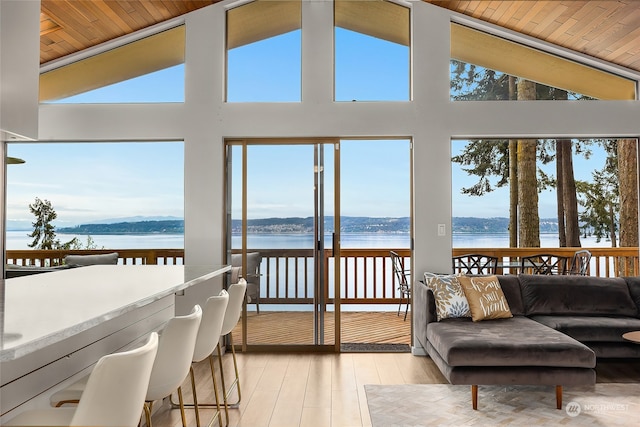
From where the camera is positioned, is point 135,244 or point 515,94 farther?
point 135,244

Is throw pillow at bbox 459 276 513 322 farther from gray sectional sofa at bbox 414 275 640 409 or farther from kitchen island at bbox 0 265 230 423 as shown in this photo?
kitchen island at bbox 0 265 230 423

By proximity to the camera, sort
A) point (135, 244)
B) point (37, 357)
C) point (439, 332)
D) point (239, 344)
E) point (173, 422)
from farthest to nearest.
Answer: point (135, 244)
point (239, 344)
point (439, 332)
point (173, 422)
point (37, 357)

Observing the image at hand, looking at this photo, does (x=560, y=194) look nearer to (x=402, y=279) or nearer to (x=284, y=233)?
(x=402, y=279)

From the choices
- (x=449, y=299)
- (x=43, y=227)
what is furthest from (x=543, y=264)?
(x=43, y=227)

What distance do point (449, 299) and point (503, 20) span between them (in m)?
2.91

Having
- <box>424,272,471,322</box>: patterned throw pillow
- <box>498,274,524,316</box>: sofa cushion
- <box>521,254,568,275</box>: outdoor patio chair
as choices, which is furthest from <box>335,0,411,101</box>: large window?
<box>521,254,568,275</box>: outdoor patio chair

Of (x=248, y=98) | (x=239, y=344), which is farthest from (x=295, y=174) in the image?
(x=239, y=344)

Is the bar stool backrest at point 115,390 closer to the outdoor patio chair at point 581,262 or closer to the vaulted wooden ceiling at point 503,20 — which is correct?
the vaulted wooden ceiling at point 503,20

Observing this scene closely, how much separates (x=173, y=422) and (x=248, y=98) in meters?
3.18

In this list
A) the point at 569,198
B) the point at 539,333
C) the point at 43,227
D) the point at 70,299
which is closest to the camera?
the point at 70,299

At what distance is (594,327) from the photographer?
13.2 ft

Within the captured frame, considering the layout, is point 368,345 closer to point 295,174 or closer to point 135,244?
point 295,174

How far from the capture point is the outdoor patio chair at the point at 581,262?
552 cm

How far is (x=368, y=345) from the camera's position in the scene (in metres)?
5.14
